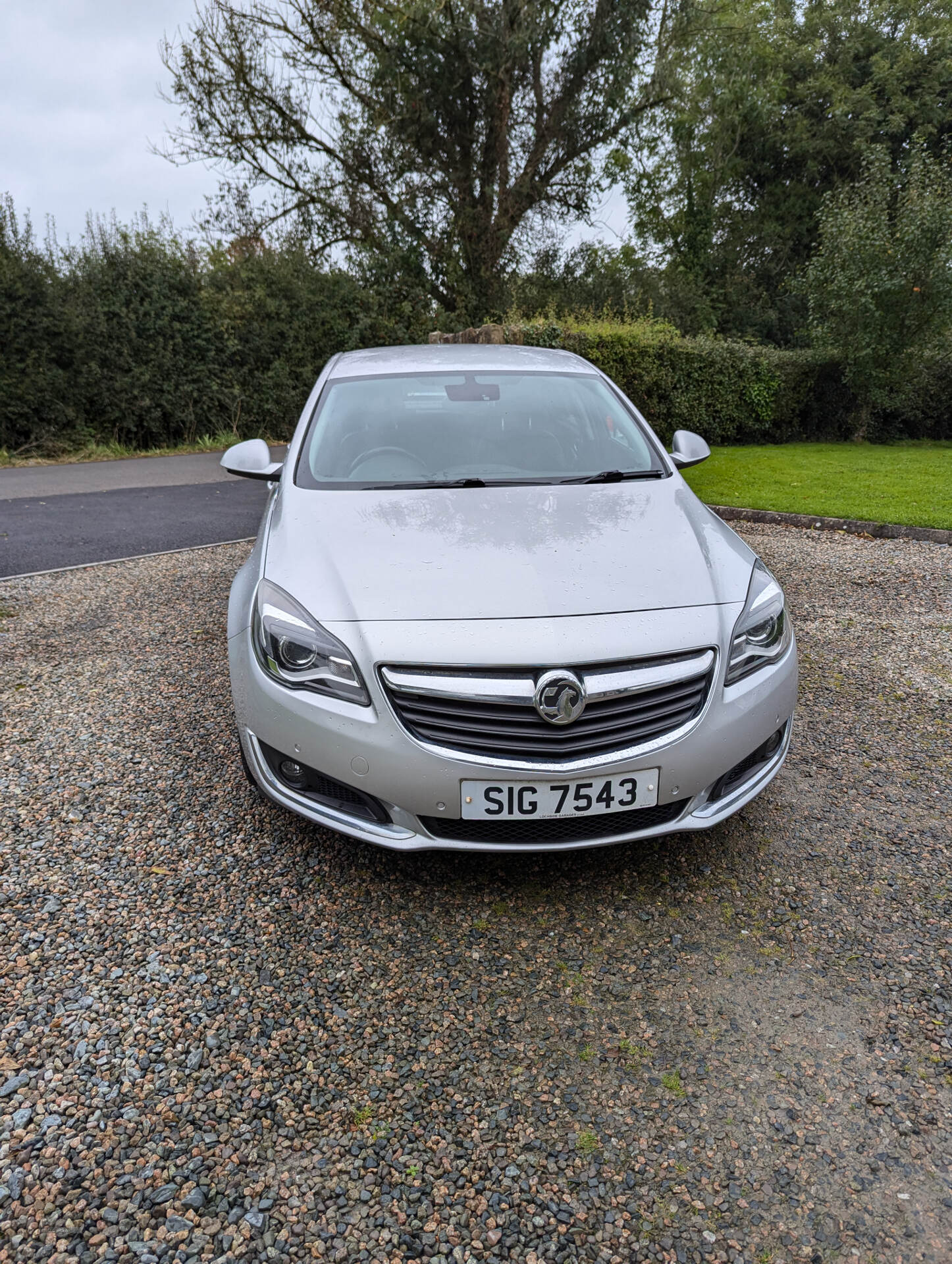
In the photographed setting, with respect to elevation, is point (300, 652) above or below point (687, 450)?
below

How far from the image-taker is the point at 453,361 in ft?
13.3

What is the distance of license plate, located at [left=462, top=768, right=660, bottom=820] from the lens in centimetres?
218

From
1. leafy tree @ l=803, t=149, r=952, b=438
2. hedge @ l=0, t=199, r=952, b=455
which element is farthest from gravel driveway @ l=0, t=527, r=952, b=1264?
leafy tree @ l=803, t=149, r=952, b=438

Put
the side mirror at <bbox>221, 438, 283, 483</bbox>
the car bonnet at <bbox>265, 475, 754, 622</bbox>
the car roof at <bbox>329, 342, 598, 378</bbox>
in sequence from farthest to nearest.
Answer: the car roof at <bbox>329, 342, 598, 378</bbox> → the side mirror at <bbox>221, 438, 283, 483</bbox> → the car bonnet at <bbox>265, 475, 754, 622</bbox>

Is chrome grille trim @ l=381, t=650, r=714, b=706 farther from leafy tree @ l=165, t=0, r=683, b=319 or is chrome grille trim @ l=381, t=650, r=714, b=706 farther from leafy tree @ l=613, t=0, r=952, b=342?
leafy tree @ l=613, t=0, r=952, b=342

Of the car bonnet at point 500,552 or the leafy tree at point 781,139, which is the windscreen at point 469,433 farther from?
A: the leafy tree at point 781,139

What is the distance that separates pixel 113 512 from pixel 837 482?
8664 mm

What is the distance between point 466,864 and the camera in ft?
8.56

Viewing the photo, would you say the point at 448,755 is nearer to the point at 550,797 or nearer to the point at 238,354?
the point at 550,797

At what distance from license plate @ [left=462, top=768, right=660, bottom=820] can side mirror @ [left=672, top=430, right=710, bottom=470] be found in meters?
1.91

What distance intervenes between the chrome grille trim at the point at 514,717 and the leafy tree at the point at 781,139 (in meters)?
26.0

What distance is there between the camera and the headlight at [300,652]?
2.27 meters

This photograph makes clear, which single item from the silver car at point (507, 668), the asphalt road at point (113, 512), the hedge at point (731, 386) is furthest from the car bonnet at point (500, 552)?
the hedge at point (731, 386)

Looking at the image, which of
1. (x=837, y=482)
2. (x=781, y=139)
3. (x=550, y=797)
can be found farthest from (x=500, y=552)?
(x=781, y=139)
